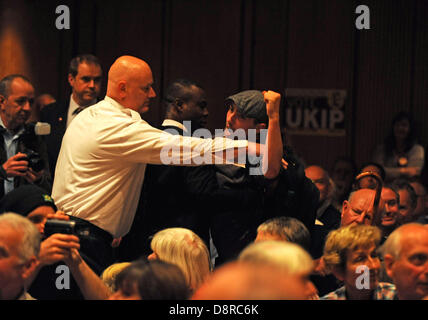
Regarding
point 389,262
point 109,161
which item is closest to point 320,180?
point 109,161

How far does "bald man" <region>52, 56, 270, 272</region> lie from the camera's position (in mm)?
3383

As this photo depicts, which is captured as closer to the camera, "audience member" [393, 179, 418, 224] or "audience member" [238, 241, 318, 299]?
"audience member" [238, 241, 318, 299]

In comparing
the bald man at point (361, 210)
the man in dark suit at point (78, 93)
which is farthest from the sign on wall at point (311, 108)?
the bald man at point (361, 210)

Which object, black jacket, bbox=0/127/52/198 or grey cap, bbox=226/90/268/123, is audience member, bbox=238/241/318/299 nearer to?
grey cap, bbox=226/90/268/123

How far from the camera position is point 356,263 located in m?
3.07

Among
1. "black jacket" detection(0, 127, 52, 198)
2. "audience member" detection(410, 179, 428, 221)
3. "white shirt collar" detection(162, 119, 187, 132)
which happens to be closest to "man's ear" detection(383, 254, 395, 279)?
"white shirt collar" detection(162, 119, 187, 132)

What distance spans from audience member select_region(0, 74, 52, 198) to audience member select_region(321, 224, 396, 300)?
149cm

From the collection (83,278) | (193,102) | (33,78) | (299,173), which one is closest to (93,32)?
(33,78)

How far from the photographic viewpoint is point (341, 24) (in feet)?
24.0

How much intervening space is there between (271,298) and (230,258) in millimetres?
2017

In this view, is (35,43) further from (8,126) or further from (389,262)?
(389,262)

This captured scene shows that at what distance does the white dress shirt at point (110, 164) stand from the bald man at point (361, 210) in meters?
0.95

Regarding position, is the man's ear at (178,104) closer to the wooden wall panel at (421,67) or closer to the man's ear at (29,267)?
the man's ear at (29,267)

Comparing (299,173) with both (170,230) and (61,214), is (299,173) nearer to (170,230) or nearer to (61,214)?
(170,230)
